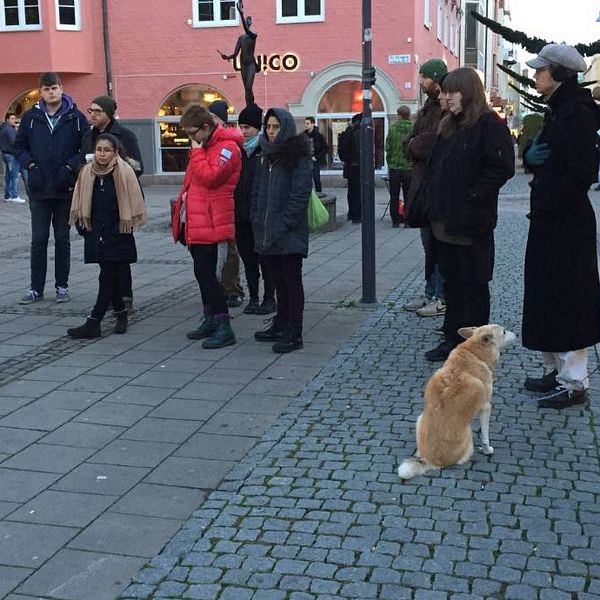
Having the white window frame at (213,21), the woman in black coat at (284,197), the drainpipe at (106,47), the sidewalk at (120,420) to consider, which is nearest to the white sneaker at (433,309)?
the sidewalk at (120,420)

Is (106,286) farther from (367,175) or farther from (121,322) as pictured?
(367,175)

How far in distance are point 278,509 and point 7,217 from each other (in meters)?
15.0

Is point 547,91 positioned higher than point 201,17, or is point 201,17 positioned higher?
point 201,17

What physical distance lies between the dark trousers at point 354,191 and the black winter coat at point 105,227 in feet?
30.1

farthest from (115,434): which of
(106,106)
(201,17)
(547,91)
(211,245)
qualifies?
(201,17)

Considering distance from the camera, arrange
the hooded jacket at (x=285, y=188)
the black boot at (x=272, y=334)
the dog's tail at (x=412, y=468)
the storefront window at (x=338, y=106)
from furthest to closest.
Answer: the storefront window at (x=338, y=106) < the black boot at (x=272, y=334) < the hooded jacket at (x=285, y=188) < the dog's tail at (x=412, y=468)

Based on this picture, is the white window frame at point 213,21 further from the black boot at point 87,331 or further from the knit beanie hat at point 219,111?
the black boot at point 87,331

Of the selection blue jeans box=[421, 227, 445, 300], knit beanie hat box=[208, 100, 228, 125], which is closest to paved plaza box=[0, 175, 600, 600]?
blue jeans box=[421, 227, 445, 300]

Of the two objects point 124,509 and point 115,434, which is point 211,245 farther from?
point 124,509

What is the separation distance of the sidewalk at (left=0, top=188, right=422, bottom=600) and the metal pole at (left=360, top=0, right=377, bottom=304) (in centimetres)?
32

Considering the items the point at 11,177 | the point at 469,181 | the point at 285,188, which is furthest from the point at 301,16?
the point at 469,181

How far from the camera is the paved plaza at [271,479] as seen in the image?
342 cm

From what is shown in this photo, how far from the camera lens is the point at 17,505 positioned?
4.11 metres

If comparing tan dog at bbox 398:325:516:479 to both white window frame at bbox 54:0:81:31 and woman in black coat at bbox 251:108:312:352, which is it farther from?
white window frame at bbox 54:0:81:31
